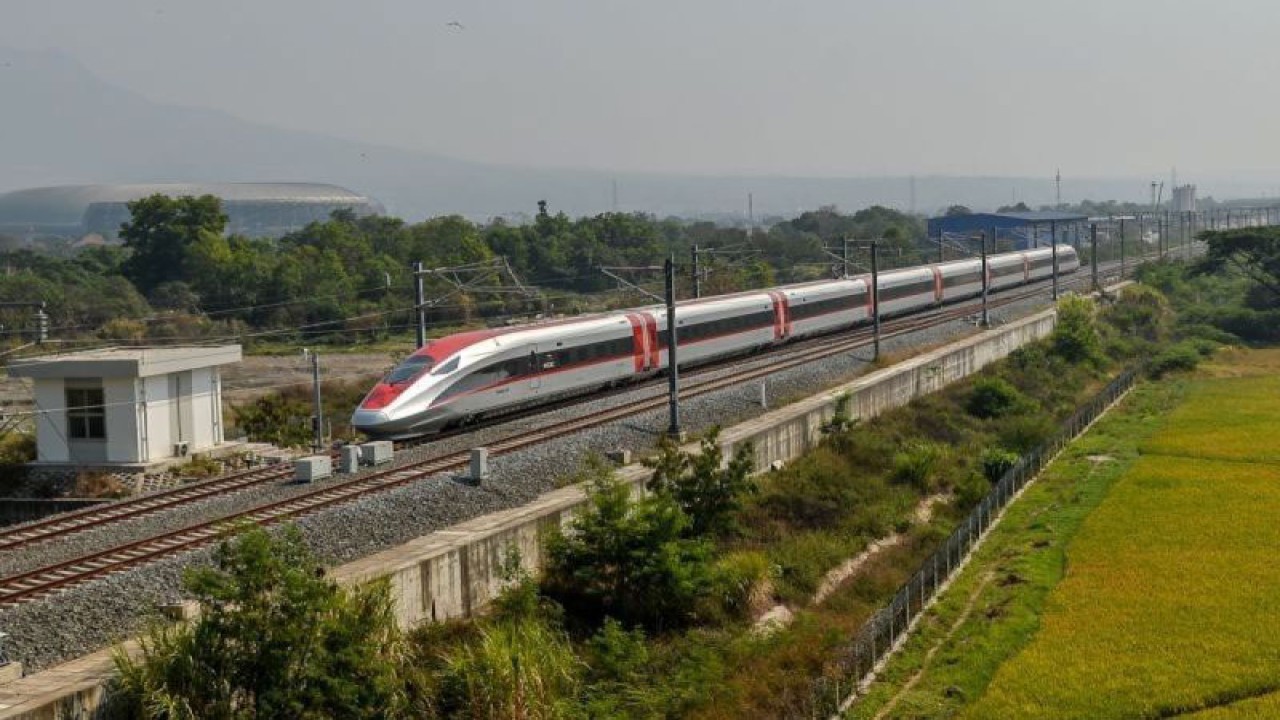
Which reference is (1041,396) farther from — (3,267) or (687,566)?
(3,267)

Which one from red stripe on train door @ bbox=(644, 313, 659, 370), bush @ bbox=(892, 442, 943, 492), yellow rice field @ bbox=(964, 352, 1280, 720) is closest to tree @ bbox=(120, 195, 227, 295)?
red stripe on train door @ bbox=(644, 313, 659, 370)

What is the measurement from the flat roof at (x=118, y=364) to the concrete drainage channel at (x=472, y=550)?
20.8 feet

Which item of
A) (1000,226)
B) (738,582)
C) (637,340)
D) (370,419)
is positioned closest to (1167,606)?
(738,582)

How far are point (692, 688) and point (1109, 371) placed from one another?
45.8 meters

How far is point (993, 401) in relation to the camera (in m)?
46.5

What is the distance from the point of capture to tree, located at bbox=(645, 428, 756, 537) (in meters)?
26.7

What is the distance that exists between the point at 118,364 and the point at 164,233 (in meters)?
54.1

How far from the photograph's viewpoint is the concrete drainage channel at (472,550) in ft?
49.6

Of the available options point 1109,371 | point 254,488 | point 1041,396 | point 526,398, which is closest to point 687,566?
point 254,488

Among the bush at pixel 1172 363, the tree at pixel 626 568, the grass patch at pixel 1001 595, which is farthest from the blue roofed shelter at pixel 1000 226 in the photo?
the tree at pixel 626 568

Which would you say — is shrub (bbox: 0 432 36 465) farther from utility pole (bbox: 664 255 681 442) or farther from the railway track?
utility pole (bbox: 664 255 681 442)

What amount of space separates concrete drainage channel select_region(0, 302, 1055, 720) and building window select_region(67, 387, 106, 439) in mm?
7313

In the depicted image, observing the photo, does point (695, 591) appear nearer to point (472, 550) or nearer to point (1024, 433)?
point (472, 550)

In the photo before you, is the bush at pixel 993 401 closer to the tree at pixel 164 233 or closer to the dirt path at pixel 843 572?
the dirt path at pixel 843 572
